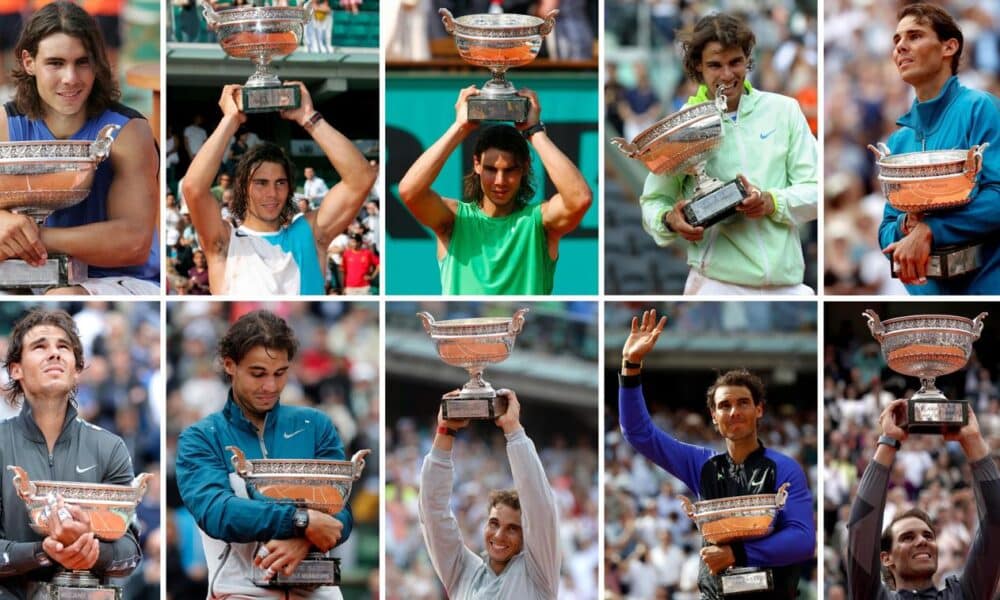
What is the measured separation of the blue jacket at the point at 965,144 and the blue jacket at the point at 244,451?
211cm

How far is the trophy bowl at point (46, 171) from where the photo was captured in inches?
308

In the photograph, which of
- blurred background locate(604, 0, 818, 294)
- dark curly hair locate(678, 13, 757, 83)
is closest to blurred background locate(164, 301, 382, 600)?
blurred background locate(604, 0, 818, 294)

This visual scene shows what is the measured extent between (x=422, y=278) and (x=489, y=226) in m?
0.37

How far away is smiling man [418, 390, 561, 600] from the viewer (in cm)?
755

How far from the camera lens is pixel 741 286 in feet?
26.3

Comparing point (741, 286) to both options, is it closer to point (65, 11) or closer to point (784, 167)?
point (784, 167)

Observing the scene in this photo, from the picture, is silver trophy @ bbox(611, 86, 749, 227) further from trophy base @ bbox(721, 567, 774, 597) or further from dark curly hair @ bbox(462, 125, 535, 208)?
trophy base @ bbox(721, 567, 774, 597)

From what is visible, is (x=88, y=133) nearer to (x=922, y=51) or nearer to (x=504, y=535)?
(x=504, y=535)

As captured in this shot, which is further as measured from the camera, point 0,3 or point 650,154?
point 0,3

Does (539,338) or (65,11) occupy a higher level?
(65,11)

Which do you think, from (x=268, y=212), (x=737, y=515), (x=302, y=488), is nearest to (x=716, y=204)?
(x=737, y=515)

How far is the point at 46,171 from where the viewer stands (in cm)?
784

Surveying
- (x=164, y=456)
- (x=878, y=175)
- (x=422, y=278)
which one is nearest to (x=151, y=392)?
(x=164, y=456)

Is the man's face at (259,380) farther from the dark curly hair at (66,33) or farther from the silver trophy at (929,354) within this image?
the silver trophy at (929,354)
